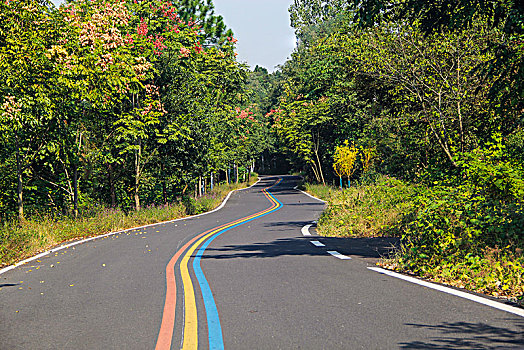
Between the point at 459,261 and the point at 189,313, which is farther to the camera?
the point at 459,261

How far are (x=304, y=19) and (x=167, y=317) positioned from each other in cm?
7866

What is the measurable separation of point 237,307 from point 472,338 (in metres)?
2.93

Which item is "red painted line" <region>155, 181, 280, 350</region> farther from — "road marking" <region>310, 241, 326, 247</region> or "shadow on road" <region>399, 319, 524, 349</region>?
"road marking" <region>310, 241, 326, 247</region>

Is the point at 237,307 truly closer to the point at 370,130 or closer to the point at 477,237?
the point at 477,237

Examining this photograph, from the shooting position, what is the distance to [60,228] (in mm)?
16109

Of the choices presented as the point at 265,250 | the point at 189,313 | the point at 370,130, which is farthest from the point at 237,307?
the point at 370,130

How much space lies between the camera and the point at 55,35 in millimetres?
16234

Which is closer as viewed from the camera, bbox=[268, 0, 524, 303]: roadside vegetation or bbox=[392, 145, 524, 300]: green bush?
bbox=[392, 145, 524, 300]: green bush

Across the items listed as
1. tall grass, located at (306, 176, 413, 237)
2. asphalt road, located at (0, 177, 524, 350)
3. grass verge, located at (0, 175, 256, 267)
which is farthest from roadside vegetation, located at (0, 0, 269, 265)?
tall grass, located at (306, 176, 413, 237)

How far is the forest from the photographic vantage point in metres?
8.62

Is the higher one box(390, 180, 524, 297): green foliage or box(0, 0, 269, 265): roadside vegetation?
box(0, 0, 269, 265): roadside vegetation

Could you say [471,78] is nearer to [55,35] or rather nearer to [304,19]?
[55,35]

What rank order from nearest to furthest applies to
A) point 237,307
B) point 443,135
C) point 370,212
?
1. point 237,307
2. point 443,135
3. point 370,212

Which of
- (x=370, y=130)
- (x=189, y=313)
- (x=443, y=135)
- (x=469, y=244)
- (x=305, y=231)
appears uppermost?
(x=370, y=130)
